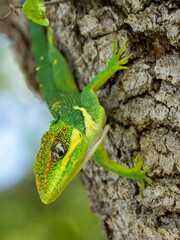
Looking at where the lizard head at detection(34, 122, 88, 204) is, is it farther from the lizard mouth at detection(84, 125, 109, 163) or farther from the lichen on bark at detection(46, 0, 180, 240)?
the lichen on bark at detection(46, 0, 180, 240)

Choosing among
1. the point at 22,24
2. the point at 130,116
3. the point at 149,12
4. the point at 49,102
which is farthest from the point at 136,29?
the point at 22,24

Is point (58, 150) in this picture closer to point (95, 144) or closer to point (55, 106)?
point (95, 144)

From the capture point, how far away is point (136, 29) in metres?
2.64

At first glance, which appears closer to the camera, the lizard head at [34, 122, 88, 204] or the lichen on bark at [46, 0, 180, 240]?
the lichen on bark at [46, 0, 180, 240]

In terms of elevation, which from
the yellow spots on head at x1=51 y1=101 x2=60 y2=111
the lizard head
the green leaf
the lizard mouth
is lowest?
the lizard mouth

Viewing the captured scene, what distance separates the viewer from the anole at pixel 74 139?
2781 millimetres

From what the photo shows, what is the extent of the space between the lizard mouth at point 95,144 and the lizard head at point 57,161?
0.12 feet

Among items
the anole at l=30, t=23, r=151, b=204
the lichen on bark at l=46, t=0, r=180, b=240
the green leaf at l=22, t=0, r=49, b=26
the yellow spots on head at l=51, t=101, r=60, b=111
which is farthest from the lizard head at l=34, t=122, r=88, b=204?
the green leaf at l=22, t=0, r=49, b=26

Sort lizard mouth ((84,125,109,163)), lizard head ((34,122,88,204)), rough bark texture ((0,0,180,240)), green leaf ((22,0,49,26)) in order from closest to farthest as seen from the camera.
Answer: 1. green leaf ((22,0,49,26))
2. rough bark texture ((0,0,180,240))
3. lizard head ((34,122,88,204))
4. lizard mouth ((84,125,109,163))

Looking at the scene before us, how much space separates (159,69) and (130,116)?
324 mm

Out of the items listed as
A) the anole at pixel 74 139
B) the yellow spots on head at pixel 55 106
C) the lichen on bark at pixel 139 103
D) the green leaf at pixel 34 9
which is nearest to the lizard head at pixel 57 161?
the anole at pixel 74 139

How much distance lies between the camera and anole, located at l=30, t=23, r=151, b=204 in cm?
278

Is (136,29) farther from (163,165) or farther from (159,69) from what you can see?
(163,165)

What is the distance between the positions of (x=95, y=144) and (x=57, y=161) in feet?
0.96
